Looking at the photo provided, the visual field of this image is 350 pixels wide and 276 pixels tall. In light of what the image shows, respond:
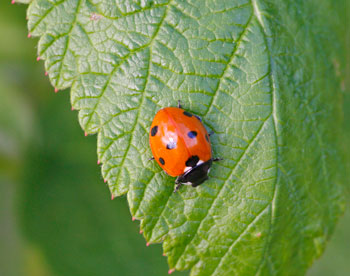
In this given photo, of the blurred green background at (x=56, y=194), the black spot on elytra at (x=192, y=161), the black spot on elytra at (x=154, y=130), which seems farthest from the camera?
the blurred green background at (x=56, y=194)

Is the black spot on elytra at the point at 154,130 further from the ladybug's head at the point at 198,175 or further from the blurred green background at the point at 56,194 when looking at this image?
the blurred green background at the point at 56,194

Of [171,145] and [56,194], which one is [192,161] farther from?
[56,194]

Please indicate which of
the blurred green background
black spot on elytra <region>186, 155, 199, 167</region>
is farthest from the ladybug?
the blurred green background

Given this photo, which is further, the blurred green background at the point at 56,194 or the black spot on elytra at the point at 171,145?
the blurred green background at the point at 56,194

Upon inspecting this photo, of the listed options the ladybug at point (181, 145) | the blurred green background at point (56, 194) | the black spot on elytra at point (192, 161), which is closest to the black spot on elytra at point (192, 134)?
the ladybug at point (181, 145)

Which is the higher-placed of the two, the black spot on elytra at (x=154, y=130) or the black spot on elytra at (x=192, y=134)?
the black spot on elytra at (x=154, y=130)

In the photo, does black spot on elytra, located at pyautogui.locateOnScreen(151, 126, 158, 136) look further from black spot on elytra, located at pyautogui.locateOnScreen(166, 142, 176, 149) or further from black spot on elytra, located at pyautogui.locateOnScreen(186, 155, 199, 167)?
black spot on elytra, located at pyautogui.locateOnScreen(186, 155, 199, 167)

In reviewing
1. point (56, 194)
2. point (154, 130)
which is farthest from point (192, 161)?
point (56, 194)
